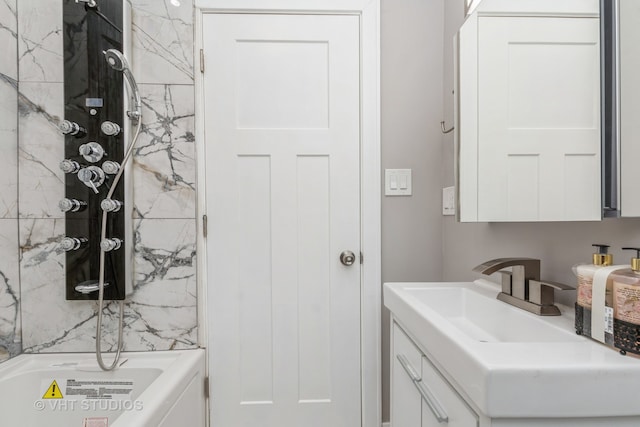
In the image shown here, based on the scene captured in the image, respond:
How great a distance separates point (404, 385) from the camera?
3.82 ft

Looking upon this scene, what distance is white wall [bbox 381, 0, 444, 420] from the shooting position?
169cm

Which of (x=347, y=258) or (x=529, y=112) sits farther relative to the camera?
(x=347, y=258)

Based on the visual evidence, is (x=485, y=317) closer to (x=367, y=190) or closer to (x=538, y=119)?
(x=538, y=119)

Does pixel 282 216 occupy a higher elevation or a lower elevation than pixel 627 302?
higher

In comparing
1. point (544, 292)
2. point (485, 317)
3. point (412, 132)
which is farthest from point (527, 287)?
point (412, 132)

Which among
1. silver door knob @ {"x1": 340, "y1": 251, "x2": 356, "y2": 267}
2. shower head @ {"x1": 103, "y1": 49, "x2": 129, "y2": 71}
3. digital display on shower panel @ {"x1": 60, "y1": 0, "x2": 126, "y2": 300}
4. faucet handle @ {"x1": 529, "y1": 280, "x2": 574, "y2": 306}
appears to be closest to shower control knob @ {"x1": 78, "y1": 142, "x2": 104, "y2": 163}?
digital display on shower panel @ {"x1": 60, "y1": 0, "x2": 126, "y2": 300}

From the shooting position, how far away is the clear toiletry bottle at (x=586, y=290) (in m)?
0.75

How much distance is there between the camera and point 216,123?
161cm

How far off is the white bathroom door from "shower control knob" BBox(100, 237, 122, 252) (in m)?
0.38

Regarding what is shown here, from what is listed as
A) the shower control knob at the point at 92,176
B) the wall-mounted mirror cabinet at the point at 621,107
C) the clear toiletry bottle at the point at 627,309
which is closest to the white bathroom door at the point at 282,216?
the shower control knob at the point at 92,176

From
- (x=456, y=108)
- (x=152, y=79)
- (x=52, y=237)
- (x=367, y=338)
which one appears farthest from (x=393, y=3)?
(x=52, y=237)

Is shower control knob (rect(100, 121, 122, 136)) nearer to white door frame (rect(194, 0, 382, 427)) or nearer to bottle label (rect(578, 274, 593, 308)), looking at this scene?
white door frame (rect(194, 0, 382, 427))

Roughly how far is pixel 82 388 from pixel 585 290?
1.82m

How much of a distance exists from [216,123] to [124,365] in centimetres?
115
